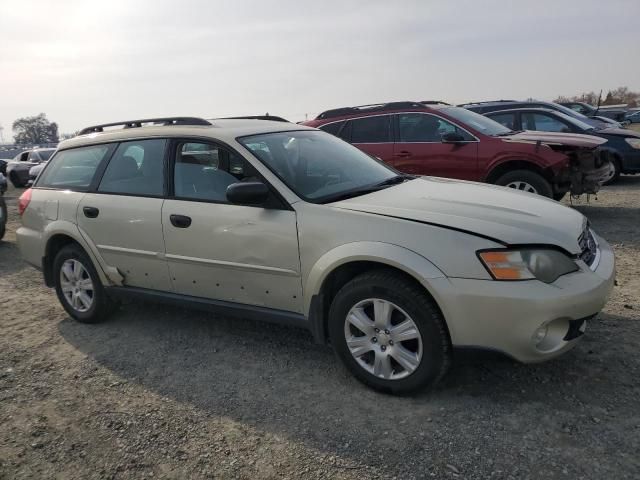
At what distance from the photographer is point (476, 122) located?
25.0 feet

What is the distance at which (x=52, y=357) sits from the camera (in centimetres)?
407

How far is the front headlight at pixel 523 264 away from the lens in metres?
2.77

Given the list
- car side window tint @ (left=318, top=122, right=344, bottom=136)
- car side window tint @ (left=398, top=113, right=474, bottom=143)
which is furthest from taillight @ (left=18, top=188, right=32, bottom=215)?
car side window tint @ (left=398, top=113, right=474, bottom=143)

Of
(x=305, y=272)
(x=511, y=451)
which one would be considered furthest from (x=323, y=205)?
(x=511, y=451)

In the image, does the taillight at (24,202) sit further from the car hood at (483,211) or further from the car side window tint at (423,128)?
the car side window tint at (423,128)

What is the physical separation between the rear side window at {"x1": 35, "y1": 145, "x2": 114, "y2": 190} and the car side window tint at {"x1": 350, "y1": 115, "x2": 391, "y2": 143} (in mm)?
4341

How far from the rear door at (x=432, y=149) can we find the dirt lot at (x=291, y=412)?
11.6 feet

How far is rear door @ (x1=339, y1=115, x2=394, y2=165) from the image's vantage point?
25.7ft

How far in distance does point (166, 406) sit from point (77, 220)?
6.59 ft

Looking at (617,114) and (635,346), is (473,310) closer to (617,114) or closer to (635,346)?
(635,346)

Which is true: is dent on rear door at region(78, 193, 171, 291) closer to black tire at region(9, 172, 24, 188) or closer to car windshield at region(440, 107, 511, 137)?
car windshield at region(440, 107, 511, 137)

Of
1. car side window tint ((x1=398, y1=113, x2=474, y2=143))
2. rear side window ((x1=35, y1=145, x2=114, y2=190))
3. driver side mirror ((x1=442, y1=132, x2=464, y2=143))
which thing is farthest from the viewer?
car side window tint ((x1=398, y1=113, x2=474, y2=143))

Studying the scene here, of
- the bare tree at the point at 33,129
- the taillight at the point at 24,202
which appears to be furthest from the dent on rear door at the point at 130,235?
the bare tree at the point at 33,129

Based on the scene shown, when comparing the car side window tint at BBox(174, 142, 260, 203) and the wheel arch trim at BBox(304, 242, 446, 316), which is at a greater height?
the car side window tint at BBox(174, 142, 260, 203)
